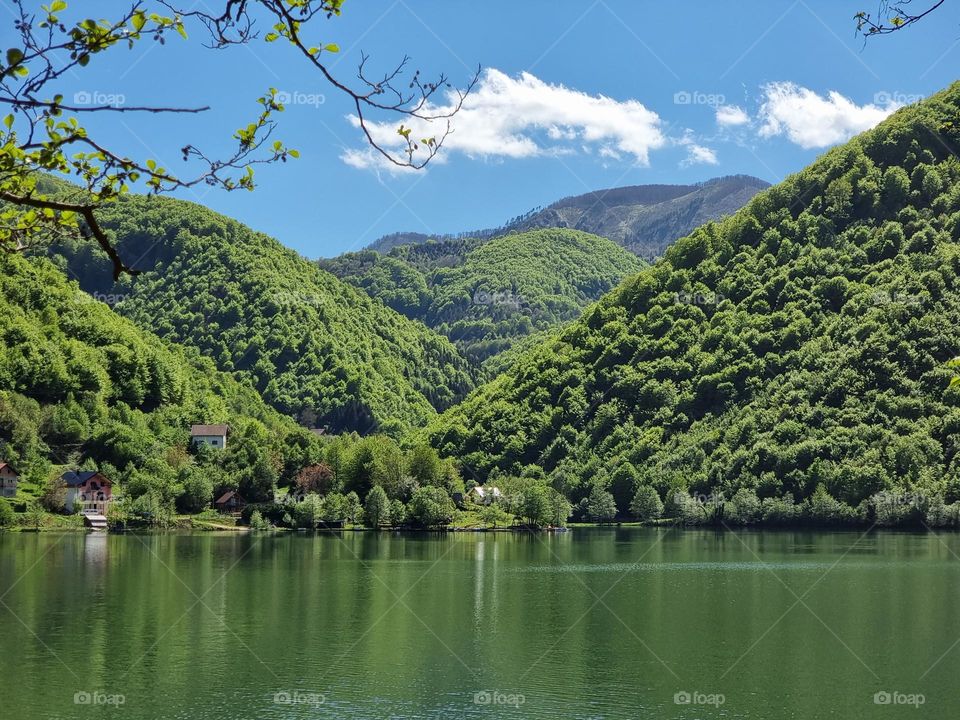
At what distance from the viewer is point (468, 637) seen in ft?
143

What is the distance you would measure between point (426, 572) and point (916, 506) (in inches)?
2947

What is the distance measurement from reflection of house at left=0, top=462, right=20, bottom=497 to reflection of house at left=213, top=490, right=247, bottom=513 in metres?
22.1

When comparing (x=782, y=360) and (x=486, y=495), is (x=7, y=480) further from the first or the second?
(x=782, y=360)

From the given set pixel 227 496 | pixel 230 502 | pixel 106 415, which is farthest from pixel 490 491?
pixel 106 415

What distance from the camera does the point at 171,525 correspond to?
358 ft

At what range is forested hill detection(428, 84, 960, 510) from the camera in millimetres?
136125

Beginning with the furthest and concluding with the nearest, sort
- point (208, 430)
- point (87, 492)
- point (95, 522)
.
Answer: point (208, 430), point (87, 492), point (95, 522)

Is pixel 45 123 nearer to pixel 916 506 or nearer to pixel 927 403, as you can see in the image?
pixel 916 506

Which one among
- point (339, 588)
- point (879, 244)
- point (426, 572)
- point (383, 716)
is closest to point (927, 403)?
point (879, 244)

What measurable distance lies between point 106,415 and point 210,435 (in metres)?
14.1

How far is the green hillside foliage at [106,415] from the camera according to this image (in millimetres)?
115250

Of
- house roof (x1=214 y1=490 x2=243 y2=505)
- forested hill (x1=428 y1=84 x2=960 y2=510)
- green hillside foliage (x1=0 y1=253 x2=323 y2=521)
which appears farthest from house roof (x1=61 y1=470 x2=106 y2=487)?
forested hill (x1=428 y1=84 x2=960 y2=510)

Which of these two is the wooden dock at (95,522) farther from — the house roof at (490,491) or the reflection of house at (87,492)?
the house roof at (490,491)

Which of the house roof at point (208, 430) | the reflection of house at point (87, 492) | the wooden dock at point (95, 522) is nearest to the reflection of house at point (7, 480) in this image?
the reflection of house at point (87, 492)
